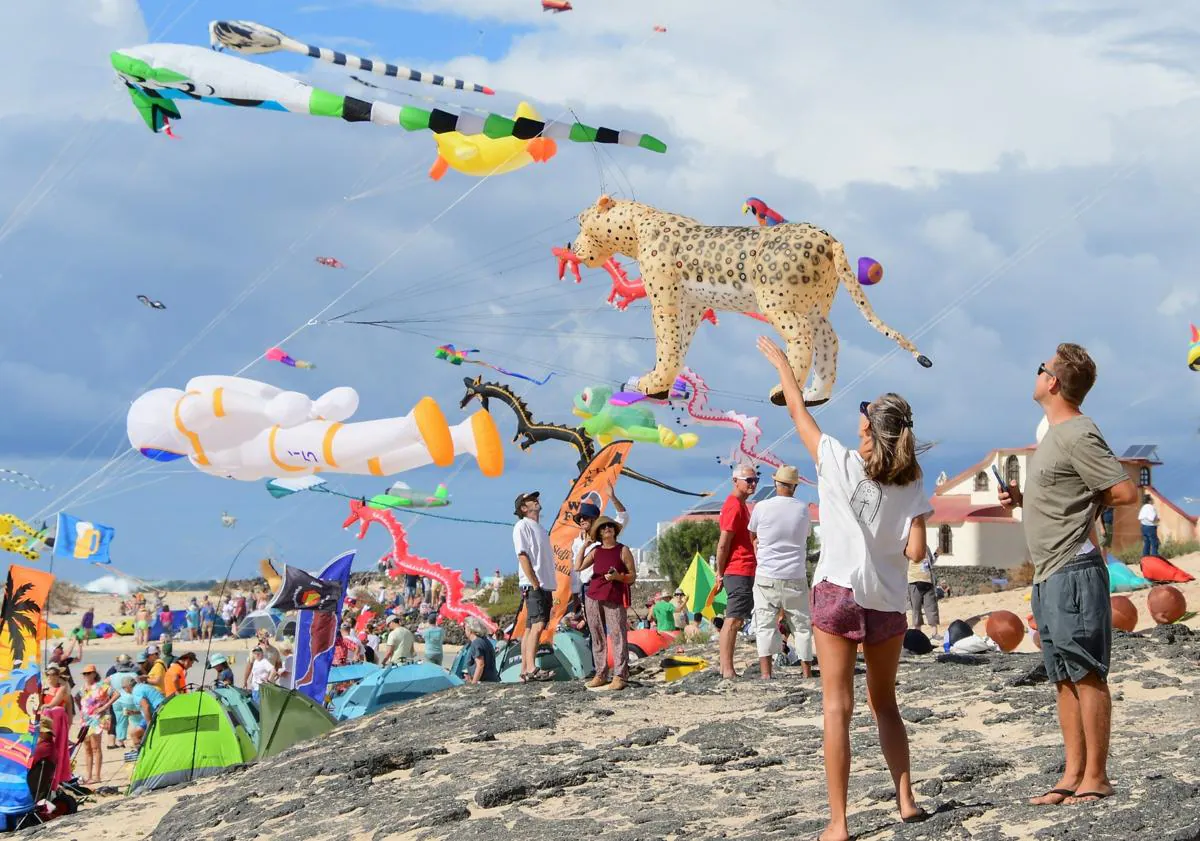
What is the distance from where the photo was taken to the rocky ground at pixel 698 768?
537 centimetres

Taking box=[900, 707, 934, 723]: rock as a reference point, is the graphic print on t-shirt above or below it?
above

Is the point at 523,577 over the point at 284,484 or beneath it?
beneath

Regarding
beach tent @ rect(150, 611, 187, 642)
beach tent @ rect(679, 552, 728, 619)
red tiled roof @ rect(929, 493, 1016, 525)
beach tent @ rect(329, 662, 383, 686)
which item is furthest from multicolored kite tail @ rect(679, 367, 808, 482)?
red tiled roof @ rect(929, 493, 1016, 525)

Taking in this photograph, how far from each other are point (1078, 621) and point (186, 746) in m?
7.50

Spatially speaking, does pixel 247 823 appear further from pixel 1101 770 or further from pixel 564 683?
pixel 1101 770

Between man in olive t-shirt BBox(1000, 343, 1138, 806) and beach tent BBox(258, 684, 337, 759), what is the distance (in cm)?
641

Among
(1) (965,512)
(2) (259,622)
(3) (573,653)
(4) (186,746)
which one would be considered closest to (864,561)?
(4) (186,746)

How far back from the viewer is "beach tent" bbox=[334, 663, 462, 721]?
36.6 ft

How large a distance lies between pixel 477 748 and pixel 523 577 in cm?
218

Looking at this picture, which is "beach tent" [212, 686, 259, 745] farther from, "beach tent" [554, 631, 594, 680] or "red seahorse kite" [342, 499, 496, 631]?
"red seahorse kite" [342, 499, 496, 631]

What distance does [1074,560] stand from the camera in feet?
15.9

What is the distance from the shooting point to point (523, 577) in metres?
9.98

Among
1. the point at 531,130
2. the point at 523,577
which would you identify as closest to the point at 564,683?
the point at 523,577

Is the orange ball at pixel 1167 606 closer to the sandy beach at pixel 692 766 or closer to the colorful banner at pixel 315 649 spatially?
the sandy beach at pixel 692 766
